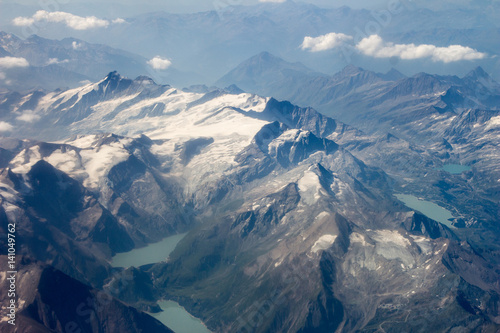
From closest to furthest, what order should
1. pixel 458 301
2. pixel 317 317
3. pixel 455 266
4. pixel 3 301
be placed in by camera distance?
1. pixel 3 301
2. pixel 458 301
3. pixel 317 317
4. pixel 455 266

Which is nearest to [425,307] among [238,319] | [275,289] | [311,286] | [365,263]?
[365,263]

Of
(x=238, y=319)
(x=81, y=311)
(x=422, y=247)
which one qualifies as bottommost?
(x=238, y=319)

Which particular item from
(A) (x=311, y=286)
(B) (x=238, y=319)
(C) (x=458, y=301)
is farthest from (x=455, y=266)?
(B) (x=238, y=319)

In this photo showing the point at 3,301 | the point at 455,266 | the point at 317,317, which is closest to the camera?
the point at 3,301

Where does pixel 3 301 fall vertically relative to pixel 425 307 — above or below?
above

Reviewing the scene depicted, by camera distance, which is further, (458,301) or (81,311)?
(458,301)

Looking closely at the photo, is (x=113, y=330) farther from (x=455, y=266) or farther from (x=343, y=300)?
(x=455, y=266)

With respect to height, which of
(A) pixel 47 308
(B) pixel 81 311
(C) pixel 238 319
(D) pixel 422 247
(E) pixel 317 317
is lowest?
(C) pixel 238 319

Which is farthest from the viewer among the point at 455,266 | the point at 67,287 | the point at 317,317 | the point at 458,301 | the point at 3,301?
the point at 455,266

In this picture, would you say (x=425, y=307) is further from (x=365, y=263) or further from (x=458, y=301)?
(x=365, y=263)
